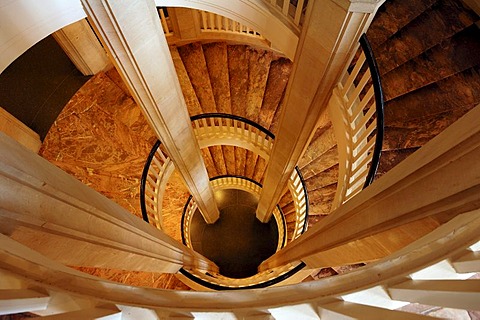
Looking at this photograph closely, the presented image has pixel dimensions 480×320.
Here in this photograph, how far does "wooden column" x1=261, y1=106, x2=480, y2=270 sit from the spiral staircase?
4cm

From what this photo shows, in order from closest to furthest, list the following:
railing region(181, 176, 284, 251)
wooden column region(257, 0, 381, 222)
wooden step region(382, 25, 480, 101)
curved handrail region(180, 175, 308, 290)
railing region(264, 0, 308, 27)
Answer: wooden column region(257, 0, 381, 222), railing region(264, 0, 308, 27), wooden step region(382, 25, 480, 101), curved handrail region(180, 175, 308, 290), railing region(181, 176, 284, 251)

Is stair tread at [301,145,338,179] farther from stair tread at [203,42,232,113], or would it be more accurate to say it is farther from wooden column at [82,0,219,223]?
wooden column at [82,0,219,223]

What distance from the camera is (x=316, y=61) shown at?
2.31 meters

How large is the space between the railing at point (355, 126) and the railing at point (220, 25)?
246 centimetres

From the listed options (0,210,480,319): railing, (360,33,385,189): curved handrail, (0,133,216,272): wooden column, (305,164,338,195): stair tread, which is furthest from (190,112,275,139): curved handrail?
(0,210,480,319): railing

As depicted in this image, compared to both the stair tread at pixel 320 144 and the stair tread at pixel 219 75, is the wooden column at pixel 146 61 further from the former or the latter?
the stair tread at pixel 320 144

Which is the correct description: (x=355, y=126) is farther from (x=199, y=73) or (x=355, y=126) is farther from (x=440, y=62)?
(x=199, y=73)

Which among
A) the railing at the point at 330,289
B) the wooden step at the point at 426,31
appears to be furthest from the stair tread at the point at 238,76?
the railing at the point at 330,289

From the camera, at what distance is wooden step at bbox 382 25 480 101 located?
309 centimetres

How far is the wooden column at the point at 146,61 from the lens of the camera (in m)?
1.56

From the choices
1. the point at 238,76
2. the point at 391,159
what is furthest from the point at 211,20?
the point at 391,159

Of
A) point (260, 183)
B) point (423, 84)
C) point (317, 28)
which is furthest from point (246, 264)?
point (317, 28)

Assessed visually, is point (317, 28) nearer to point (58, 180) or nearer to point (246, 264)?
point (58, 180)

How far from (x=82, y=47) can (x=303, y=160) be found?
146 inches
